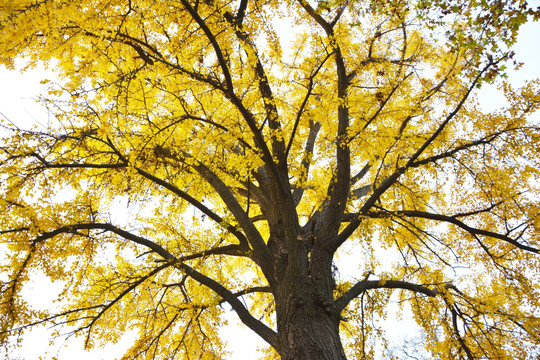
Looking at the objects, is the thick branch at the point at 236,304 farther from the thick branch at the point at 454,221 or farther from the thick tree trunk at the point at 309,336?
the thick branch at the point at 454,221

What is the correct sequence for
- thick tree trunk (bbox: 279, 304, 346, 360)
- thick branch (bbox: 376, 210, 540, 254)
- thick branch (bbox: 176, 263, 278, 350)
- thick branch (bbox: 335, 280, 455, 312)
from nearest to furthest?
thick tree trunk (bbox: 279, 304, 346, 360), thick branch (bbox: 176, 263, 278, 350), thick branch (bbox: 376, 210, 540, 254), thick branch (bbox: 335, 280, 455, 312)

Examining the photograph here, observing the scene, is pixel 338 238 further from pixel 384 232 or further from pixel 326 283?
pixel 384 232

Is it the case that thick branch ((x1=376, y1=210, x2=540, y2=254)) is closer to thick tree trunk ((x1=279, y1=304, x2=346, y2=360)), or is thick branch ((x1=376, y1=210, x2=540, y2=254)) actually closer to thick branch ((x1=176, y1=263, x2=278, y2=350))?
thick tree trunk ((x1=279, y1=304, x2=346, y2=360))

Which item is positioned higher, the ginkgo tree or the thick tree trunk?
the ginkgo tree

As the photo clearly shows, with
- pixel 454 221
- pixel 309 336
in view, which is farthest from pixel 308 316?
pixel 454 221

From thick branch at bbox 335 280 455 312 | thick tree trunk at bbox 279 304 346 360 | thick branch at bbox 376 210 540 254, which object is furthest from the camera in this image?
thick branch at bbox 335 280 455 312

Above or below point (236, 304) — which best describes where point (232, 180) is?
above

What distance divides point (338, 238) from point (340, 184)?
2.52ft

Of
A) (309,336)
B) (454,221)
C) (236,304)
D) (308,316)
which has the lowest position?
(309,336)

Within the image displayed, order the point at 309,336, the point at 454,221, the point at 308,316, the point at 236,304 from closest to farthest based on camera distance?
the point at 309,336 → the point at 308,316 → the point at 236,304 → the point at 454,221

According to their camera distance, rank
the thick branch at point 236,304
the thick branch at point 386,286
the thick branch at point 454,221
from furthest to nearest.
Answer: the thick branch at point 386,286 < the thick branch at point 454,221 < the thick branch at point 236,304

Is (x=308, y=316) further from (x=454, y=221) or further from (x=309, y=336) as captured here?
(x=454, y=221)

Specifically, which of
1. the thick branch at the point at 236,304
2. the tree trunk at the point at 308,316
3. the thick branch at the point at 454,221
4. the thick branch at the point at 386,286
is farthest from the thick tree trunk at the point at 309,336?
the thick branch at the point at 454,221

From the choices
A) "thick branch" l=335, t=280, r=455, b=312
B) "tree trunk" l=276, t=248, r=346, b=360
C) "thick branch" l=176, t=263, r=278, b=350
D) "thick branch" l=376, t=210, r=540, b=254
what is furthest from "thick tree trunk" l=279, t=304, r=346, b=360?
"thick branch" l=376, t=210, r=540, b=254
